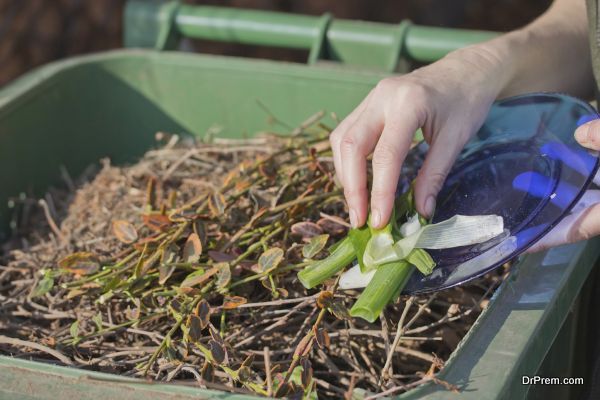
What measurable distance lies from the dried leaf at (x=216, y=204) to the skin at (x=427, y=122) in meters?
0.16

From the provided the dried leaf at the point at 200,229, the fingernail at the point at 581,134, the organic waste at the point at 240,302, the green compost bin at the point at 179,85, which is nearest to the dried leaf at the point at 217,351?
the organic waste at the point at 240,302

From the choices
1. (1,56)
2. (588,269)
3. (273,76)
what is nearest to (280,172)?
(273,76)

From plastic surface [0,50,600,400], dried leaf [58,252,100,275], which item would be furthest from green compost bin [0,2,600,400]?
dried leaf [58,252,100,275]

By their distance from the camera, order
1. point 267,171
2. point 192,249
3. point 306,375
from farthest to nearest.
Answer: point 267,171 < point 192,249 < point 306,375

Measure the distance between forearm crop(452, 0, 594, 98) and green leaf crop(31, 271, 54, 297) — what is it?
0.63 m

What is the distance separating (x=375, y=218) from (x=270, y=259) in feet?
0.46

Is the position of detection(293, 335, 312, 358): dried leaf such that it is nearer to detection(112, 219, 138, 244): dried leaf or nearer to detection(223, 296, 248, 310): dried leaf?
detection(223, 296, 248, 310): dried leaf

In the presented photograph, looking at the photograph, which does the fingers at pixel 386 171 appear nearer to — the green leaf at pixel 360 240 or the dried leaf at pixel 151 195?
the green leaf at pixel 360 240

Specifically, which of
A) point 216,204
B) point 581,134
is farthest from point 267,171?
point 581,134

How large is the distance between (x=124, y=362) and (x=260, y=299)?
194 mm

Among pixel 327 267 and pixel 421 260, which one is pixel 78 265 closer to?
pixel 327 267

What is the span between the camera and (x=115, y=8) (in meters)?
2.77

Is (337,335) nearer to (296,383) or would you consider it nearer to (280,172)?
(296,383)

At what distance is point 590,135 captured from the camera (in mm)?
998
